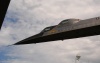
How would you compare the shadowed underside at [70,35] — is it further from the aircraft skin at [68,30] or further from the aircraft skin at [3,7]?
the aircraft skin at [3,7]

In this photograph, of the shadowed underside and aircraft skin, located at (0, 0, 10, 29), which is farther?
the shadowed underside

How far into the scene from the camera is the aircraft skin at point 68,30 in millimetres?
22234

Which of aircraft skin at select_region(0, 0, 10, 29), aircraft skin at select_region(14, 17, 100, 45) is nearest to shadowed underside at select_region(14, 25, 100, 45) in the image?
aircraft skin at select_region(14, 17, 100, 45)

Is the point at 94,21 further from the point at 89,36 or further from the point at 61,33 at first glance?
the point at 61,33

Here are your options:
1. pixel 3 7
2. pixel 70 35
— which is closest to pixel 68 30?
pixel 70 35

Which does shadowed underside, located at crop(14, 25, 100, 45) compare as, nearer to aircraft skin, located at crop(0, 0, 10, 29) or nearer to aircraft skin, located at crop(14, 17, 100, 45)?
aircraft skin, located at crop(14, 17, 100, 45)

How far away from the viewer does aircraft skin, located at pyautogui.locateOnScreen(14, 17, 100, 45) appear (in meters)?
22.2

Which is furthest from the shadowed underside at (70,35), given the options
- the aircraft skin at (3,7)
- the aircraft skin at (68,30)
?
the aircraft skin at (3,7)

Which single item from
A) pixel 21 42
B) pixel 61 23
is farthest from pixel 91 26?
pixel 21 42

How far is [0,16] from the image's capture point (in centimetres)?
1100

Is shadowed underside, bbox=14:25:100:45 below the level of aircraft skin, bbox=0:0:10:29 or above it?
below

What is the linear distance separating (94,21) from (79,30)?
2186 millimetres

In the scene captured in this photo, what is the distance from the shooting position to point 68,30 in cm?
2400

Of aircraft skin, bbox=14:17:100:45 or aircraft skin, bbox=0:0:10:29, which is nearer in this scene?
aircraft skin, bbox=0:0:10:29
